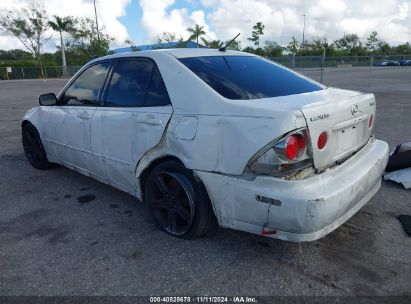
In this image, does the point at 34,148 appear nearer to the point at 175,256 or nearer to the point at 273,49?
the point at 175,256

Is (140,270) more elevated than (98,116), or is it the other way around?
(98,116)

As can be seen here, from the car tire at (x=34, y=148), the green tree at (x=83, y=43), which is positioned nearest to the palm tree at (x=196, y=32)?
the green tree at (x=83, y=43)

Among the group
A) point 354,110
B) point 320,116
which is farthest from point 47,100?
point 354,110

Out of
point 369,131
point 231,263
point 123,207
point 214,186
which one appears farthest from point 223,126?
point 123,207

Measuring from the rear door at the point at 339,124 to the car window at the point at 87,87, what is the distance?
2.26m

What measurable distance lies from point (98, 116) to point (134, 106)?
57 centimetres

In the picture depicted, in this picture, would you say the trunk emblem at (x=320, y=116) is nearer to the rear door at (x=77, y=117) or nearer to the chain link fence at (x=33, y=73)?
the rear door at (x=77, y=117)

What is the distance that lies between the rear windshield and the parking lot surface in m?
1.26

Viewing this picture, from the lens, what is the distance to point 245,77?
2957 millimetres

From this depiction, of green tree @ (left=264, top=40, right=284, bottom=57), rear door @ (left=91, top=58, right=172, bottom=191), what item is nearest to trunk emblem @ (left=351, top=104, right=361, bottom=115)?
rear door @ (left=91, top=58, right=172, bottom=191)

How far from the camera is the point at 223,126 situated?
2.43m

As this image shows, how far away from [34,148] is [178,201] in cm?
309

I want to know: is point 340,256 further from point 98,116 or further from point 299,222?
point 98,116

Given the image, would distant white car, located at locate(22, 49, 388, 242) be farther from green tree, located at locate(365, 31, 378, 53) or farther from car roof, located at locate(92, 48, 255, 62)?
green tree, located at locate(365, 31, 378, 53)
